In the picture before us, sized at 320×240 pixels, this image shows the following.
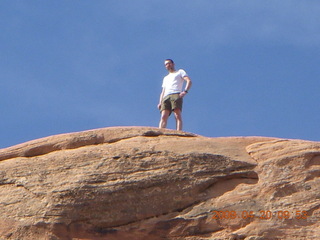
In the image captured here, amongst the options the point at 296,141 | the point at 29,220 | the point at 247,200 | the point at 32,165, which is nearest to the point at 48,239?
the point at 29,220

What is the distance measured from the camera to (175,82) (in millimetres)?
18844

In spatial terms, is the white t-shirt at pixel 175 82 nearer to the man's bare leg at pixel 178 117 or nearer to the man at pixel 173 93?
the man at pixel 173 93

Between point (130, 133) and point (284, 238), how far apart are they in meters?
4.13

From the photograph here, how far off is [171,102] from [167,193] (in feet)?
11.8

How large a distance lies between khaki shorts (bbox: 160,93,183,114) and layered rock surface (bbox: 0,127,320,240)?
7.53ft

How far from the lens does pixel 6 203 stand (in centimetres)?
1595

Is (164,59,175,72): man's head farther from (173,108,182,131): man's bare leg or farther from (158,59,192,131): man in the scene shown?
(173,108,182,131): man's bare leg
